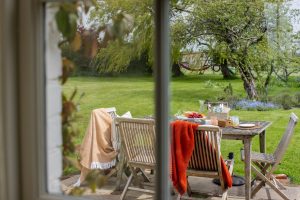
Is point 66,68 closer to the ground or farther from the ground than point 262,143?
farther from the ground

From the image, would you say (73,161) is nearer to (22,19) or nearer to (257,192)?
(22,19)

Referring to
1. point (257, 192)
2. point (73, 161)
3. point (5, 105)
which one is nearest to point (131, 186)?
point (257, 192)

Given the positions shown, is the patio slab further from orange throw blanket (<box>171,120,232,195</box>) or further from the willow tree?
the willow tree

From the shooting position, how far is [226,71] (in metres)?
4.82

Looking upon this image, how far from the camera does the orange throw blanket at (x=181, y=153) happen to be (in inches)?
136

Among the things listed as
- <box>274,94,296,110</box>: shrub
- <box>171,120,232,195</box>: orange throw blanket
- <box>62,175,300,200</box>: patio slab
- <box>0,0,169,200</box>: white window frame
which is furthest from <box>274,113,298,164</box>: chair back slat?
<box>0,0,169,200</box>: white window frame

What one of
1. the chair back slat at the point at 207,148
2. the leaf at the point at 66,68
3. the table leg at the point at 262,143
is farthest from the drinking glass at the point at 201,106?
the leaf at the point at 66,68

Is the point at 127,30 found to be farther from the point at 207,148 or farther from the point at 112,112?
the point at 112,112

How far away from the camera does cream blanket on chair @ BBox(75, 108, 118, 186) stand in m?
3.60

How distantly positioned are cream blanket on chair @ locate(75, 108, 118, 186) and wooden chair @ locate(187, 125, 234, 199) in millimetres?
781

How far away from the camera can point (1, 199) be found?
186cm

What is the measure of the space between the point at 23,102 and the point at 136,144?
6.13ft

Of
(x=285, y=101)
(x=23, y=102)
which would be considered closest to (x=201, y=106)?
(x=285, y=101)

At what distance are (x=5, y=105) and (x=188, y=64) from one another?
3.21m
